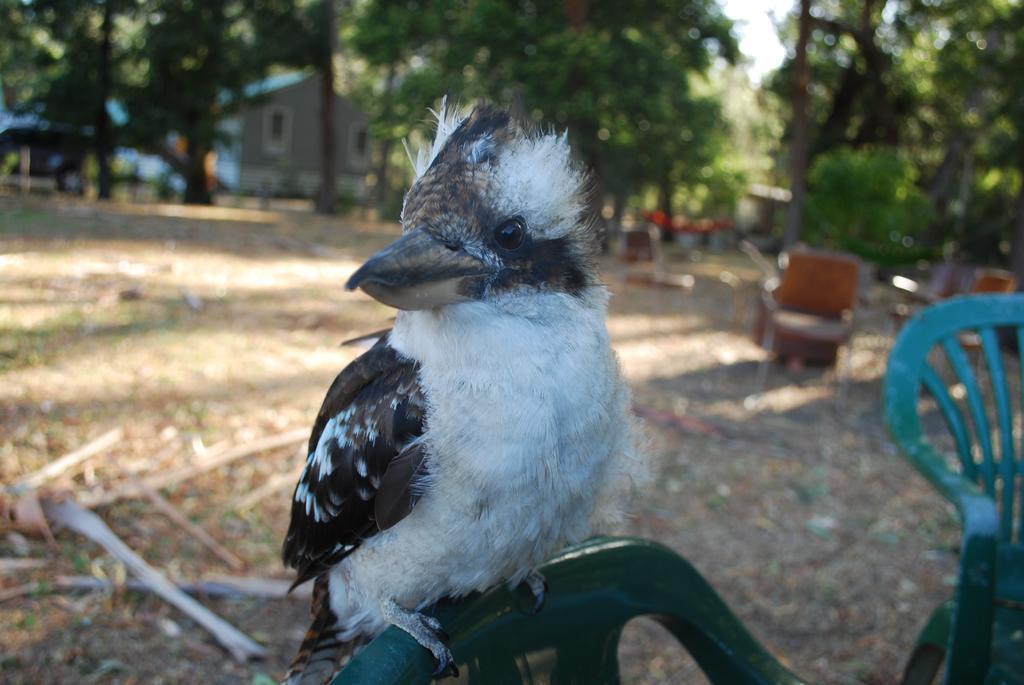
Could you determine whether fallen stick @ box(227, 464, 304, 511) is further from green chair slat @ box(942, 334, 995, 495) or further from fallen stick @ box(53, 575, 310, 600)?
green chair slat @ box(942, 334, 995, 495)

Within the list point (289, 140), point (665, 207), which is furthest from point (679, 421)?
point (289, 140)

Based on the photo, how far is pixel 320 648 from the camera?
1916mm

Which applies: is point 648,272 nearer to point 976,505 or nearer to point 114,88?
point 976,505

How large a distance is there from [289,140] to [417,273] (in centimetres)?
3522

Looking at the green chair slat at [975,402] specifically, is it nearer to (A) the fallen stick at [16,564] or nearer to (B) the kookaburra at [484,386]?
(B) the kookaburra at [484,386]

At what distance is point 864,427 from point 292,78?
107 ft

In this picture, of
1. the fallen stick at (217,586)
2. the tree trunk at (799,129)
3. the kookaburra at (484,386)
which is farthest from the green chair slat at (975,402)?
the tree trunk at (799,129)

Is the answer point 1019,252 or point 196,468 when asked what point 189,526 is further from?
point 1019,252

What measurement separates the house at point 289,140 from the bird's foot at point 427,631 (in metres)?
32.6

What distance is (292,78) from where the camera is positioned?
34.6 metres

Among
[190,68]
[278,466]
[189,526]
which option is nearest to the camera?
Result: [189,526]

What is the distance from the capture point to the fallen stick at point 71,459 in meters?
3.79

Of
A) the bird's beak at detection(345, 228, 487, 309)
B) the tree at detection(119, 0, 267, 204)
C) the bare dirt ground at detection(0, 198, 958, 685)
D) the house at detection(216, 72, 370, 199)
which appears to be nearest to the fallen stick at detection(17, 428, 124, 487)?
the bare dirt ground at detection(0, 198, 958, 685)

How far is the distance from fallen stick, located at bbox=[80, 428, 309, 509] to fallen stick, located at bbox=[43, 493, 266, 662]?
154 millimetres
